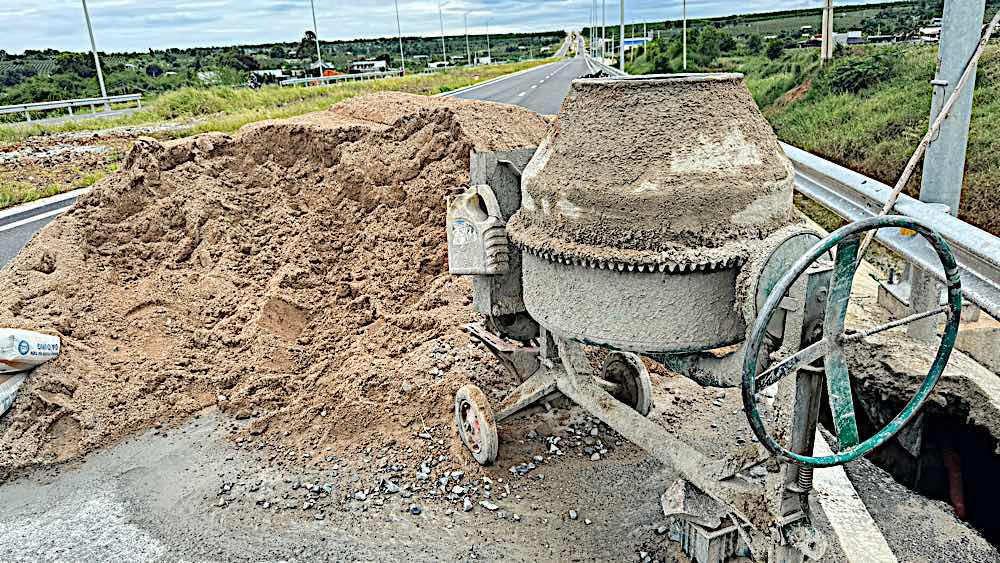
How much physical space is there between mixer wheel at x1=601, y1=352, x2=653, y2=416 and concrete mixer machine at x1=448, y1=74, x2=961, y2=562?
1.05 m

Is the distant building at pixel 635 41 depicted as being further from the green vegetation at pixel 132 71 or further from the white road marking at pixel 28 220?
the white road marking at pixel 28 220

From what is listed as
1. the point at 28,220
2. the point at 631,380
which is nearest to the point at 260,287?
the point at 631,380

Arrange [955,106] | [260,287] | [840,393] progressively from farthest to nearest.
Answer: [260,287] < [955,106] < [840,393]

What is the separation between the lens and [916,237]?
4.50m

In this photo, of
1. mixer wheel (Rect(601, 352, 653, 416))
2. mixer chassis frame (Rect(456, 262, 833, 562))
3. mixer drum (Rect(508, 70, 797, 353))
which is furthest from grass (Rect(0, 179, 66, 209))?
mixer drum (Rect(508, 70, 797, 353))

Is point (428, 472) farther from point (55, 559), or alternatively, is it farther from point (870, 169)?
point (870, 169)

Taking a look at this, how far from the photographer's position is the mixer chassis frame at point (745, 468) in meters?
2.84

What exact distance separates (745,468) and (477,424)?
177 cm

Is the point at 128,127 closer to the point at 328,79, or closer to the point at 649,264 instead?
the point at 328,79

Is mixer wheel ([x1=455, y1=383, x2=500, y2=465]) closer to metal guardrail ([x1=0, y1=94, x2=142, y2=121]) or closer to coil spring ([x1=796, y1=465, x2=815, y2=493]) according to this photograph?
coil spring ([x1=796, y1=465, x2=815, y2=493])

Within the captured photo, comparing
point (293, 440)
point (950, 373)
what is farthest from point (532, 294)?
point (950, 373)

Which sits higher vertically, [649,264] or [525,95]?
[649,264]

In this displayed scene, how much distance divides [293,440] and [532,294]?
2.18 m

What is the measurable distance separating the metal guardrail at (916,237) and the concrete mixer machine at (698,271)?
87 centimetres
